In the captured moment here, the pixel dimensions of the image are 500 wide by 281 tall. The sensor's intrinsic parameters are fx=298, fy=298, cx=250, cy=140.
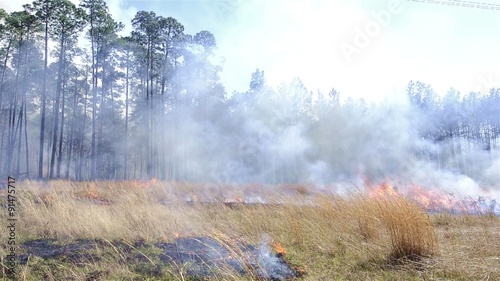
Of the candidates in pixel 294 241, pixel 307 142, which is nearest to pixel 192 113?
pixel 307 142

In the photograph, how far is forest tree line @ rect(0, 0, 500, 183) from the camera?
2455cm

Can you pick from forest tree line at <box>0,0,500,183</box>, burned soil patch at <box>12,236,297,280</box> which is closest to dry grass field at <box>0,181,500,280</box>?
burned soil patch at <box>12,236,297,280</box>

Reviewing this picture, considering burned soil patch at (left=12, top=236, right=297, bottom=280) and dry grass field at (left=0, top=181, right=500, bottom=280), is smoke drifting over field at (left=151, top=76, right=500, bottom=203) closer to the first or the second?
dry grass field at (left=0, top=181, right=500, bottom=280)

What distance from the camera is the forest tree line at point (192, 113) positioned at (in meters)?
24.5

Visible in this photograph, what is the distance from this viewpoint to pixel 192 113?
95.6 feet

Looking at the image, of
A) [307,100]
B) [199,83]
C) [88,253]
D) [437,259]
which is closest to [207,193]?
[88,253]

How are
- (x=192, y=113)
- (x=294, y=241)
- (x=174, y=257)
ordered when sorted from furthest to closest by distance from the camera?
(x=192, y=113), (x=294, y=241), (x=174, y=257)

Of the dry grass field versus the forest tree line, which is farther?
the forest tree line

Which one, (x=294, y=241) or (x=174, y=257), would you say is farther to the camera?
(x=294, y=241)

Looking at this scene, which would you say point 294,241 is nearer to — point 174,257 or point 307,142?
point 174,257

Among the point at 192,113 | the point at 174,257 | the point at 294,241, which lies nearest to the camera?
the point at 174,257

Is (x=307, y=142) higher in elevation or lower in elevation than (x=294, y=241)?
higher

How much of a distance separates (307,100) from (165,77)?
1728 cm

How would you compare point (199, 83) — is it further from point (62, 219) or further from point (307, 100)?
point (62, 219)
